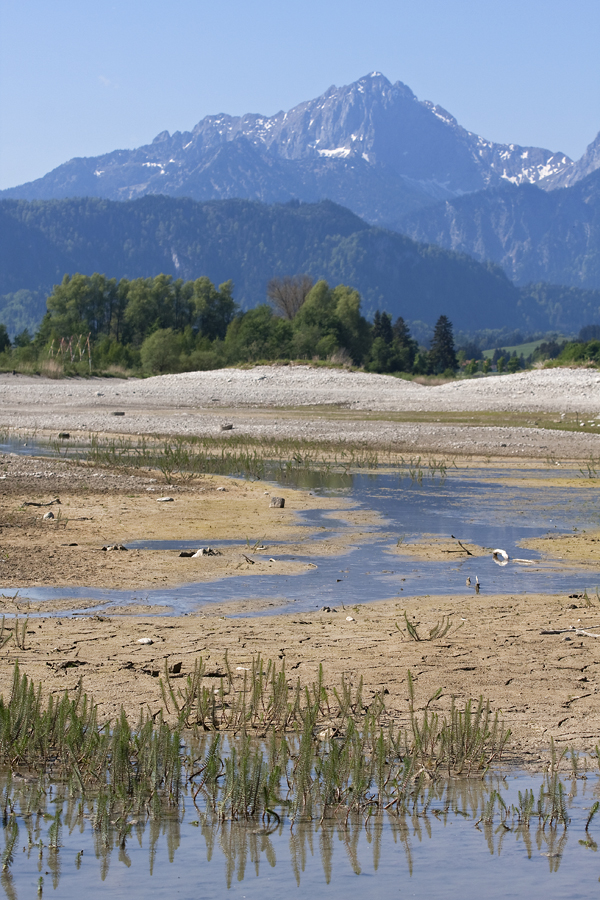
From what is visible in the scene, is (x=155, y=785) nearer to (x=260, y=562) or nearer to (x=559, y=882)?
(x=559, y=882)

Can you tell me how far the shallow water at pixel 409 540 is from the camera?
10.5 m

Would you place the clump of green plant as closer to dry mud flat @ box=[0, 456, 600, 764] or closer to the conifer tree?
dry mud flat @ box=[0, 456, 600, 764]

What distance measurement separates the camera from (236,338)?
96562 mm

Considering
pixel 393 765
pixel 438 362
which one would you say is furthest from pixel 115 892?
pixel 438 362

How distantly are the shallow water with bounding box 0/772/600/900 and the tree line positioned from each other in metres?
78.3

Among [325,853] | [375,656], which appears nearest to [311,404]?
[375,656]

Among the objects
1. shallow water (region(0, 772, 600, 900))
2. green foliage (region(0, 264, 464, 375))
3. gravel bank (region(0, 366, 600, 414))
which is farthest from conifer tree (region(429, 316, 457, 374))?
shallow water (region(0, 772, 600, 900))

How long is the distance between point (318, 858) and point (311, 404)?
47.3m

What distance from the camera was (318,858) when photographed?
4.61 metres

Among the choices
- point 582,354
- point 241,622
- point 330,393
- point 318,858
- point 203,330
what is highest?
point 203,330

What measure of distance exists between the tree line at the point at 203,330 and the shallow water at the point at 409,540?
211 feet

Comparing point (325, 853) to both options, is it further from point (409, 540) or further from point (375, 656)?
point (409, 540)

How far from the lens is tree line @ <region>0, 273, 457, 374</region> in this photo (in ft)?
290

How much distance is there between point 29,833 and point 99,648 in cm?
315
